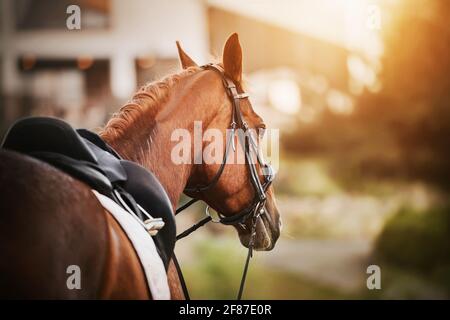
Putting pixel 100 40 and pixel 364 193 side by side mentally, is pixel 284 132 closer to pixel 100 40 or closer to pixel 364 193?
pixel 364 193

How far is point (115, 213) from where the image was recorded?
5.00 feet

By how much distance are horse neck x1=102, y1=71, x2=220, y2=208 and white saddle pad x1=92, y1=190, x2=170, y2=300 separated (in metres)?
0.43

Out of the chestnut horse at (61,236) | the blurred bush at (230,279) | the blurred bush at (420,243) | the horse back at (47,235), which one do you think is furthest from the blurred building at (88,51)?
the horse back at (47,235)

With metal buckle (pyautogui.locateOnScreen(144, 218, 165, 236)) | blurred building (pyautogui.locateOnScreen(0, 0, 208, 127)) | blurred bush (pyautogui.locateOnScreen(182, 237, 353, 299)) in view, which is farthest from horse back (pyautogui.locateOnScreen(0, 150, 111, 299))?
blurred building (pyautogui.locateOnScreen(0, 0, 208, 127))

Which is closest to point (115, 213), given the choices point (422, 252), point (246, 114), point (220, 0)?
point (246, 114)

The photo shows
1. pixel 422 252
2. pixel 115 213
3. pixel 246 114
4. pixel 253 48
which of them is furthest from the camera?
pixel 253 48

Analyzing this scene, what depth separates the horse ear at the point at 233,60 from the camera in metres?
2.15

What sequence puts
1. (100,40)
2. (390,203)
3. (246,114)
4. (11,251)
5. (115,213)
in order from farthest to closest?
1. (100,40)
2. (390,203)
3. (246,114)
4. (115,213)
5. (11,251)

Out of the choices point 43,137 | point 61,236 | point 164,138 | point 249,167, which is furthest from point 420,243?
point 61,236

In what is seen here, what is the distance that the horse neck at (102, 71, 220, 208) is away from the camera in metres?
1.99

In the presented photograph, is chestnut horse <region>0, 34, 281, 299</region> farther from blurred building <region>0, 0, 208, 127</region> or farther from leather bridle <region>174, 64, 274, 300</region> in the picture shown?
blurred building <region>0, 0, 208, 127</region>

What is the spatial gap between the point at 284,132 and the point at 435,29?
1785 mm

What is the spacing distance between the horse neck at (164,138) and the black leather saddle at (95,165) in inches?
6.1

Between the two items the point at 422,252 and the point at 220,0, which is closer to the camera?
the point at 422,252
